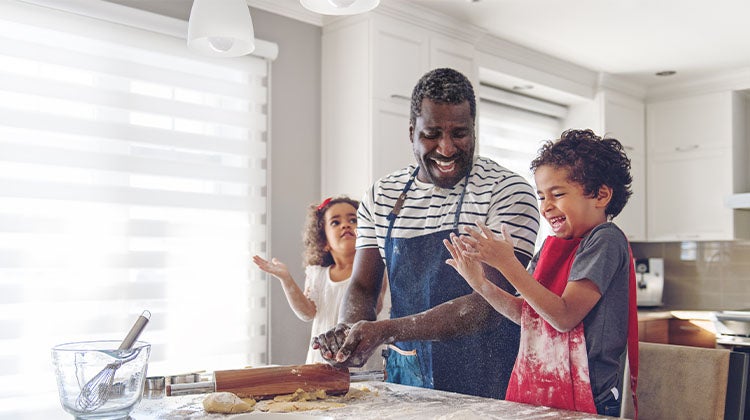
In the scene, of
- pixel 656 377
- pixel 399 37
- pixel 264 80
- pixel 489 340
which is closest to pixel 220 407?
pixel 489 340

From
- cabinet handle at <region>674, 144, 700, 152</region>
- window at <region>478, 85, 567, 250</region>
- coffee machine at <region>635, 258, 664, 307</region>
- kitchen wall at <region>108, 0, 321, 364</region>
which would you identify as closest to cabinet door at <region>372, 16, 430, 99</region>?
kitchen wall at <region>108, 0, 321, 364</region>

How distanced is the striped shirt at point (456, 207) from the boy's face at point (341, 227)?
745mm

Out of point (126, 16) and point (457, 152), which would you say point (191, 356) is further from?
point (457, 152)

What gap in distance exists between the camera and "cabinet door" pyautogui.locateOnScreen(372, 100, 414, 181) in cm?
317

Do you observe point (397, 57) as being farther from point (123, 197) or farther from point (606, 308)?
point (606, 308)

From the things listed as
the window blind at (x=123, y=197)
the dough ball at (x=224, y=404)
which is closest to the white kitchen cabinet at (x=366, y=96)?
the window blind at (x=123, y=197)

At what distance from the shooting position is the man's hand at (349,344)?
4.75 ft

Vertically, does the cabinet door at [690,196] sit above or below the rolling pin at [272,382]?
above

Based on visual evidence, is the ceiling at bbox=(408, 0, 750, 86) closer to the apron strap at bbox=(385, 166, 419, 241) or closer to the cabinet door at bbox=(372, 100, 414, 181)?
the cabinet door at bbox=(372, 100, 414, 181)

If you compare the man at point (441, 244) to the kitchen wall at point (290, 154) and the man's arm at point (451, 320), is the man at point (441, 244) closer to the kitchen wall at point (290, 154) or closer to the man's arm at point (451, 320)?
the man's arm at point (451, 320)

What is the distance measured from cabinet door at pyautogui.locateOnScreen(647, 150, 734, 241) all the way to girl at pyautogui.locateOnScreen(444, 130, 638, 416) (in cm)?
333

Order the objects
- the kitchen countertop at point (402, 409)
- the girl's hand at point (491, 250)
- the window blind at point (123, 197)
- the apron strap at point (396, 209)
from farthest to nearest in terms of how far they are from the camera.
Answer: the window blind at point (123, 197) < the apron strap at point (396, 209) < the girl's hand at point (491, 250) < the kitchen countertop at point (402, 409)

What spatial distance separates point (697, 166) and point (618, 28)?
4.67ft

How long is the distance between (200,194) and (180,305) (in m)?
0.43
